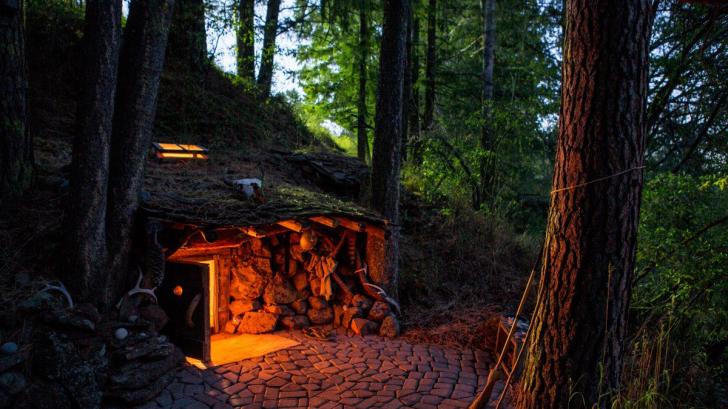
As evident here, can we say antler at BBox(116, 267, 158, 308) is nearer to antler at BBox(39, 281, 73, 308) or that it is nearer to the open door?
the open door

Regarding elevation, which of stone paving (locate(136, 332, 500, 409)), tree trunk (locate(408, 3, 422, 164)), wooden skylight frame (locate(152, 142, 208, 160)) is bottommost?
stone paving (locate(136, 332, 500, 409))

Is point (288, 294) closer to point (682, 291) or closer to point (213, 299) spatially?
point (213, 299)

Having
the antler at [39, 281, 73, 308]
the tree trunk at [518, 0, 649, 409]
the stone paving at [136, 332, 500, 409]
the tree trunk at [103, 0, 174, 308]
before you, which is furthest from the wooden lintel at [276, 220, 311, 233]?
the tree trunk at [518, 0, 649, 409]

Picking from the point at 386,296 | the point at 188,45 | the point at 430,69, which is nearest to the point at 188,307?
the point at 386,296

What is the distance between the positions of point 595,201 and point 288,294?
5.68 metres

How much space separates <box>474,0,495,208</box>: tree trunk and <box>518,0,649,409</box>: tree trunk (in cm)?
700

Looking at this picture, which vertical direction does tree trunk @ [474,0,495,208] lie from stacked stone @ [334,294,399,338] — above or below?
above

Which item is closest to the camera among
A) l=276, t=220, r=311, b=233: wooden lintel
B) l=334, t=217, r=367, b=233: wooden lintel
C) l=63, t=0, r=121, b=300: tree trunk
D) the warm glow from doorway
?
l=63, t=0, r=121, b=300: tree trunk

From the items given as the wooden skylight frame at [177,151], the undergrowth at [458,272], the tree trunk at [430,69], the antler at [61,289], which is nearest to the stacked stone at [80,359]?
the antler at [61,289]

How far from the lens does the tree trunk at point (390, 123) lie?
7.83m

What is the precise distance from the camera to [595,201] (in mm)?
3252

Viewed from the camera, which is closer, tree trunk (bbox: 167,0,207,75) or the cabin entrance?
the cabin entrance

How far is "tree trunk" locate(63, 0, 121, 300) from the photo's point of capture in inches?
204

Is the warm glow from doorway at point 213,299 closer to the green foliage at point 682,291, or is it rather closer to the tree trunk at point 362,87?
the tree trunk at point 362,87
